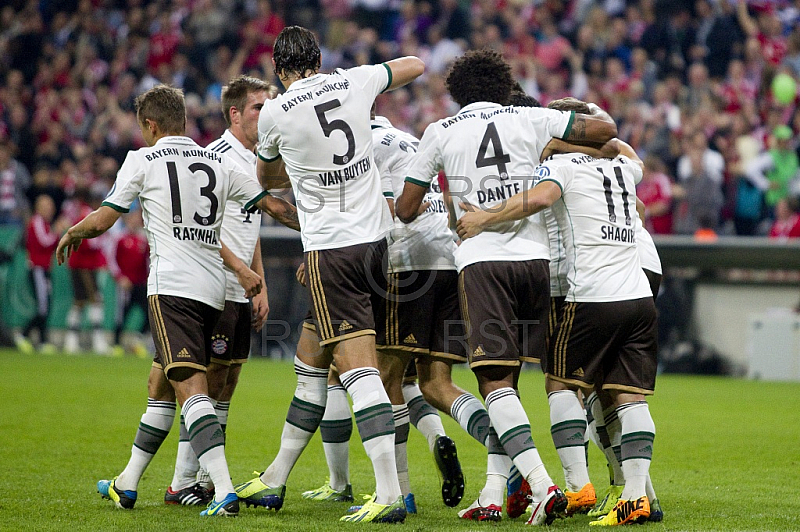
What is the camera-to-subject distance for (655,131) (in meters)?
14.9

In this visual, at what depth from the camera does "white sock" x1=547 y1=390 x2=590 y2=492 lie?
5.17 metres

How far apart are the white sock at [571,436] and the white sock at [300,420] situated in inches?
51.3

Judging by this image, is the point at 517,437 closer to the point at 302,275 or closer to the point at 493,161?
the point at 493,161

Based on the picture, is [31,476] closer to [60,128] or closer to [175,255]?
[175,255]

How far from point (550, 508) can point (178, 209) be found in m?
2.51

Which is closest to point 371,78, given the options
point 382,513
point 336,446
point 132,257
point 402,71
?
point 402,71

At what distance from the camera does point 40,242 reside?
53.3ft

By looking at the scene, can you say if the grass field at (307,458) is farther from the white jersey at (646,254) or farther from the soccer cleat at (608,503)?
the white jersey at (646,254)

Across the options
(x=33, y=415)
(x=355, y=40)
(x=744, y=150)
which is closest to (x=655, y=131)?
(x=744, y=150)

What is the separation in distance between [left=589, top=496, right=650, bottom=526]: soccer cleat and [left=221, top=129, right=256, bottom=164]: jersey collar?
3004 mm

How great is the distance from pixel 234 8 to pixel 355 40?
133 inches

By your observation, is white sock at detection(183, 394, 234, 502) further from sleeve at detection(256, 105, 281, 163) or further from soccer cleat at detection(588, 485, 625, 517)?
soccer cleat at detection(588, 485, 625, 517)

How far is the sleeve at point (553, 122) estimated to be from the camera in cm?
520

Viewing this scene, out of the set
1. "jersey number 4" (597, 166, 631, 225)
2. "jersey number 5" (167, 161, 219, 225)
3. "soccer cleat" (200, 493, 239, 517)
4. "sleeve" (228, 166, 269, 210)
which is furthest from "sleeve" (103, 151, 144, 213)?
"jersey number 4" (597, 166, 631, 225)
